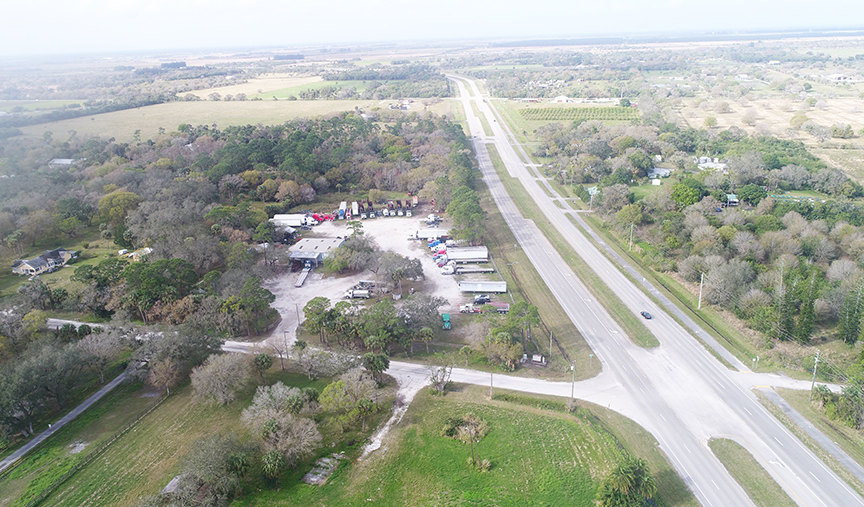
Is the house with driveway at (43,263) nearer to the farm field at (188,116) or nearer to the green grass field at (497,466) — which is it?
the green grass field at (497,466)

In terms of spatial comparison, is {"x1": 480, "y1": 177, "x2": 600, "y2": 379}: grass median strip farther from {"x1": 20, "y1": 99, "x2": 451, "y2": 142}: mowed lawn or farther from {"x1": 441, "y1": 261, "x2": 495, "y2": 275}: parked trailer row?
{"x1": 20, "y1": 99, "x2": 451, "y2": 142}: mowed lawn

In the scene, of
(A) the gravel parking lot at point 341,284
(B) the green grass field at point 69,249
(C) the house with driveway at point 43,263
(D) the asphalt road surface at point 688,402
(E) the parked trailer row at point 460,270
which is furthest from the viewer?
(C) the house with driveway at point 43,263

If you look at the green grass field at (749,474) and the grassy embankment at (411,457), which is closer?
the green grass field at (749,474)

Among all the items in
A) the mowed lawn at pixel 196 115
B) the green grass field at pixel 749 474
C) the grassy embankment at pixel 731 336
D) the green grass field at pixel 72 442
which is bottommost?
the green grass field at pixel 749 474

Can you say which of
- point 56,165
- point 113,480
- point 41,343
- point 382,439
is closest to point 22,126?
point 56,165

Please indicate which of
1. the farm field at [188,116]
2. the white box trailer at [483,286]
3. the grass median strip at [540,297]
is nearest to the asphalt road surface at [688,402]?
the grass median strip at [540,297]

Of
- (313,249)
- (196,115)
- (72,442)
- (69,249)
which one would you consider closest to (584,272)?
(313,249)

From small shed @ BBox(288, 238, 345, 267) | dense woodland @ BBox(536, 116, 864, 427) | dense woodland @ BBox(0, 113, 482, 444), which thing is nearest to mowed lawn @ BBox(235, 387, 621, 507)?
dense woodland @ BBox(0, 113, 482, 444)
